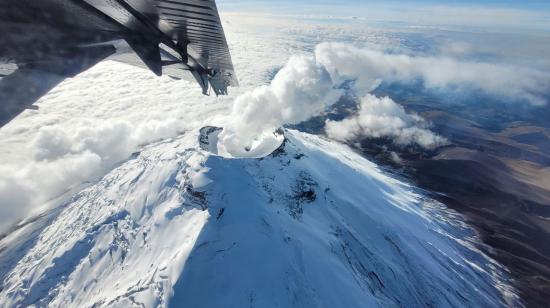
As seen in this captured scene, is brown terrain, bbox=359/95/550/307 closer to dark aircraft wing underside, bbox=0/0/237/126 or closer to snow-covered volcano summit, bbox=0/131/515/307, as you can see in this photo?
snow-covered volcano summit, bbox=0/131/515/307

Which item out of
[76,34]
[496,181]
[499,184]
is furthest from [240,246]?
[496,181]

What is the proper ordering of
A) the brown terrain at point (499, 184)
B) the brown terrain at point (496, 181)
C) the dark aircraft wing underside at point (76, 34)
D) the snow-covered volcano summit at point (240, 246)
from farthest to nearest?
the brown terrain at point (496, 181) < the brown terrain at point (499, 184) < the snow-covered volcano summit at point (240, 246) < the dark aircraft wing underside at point (76, 34)

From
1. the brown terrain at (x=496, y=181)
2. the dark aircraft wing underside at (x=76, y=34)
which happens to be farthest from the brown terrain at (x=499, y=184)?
the dark aircraft wing underside at (x=76, y=34)

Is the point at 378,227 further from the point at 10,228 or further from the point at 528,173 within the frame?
the point at 528,173

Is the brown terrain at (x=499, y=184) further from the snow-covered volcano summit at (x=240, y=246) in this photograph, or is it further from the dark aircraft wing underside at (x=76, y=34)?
the dark aircraft wing underside at (x=76, y=34)

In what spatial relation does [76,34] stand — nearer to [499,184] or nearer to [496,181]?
[499,184]
